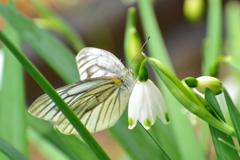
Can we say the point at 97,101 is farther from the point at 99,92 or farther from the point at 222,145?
the point at 222,145

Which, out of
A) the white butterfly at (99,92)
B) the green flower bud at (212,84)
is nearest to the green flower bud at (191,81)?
the green flower bud at (212,84)

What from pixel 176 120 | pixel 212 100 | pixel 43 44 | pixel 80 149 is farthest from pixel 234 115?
pixel 43 44

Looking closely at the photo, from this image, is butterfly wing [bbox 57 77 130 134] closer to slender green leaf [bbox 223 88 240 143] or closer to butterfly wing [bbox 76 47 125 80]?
butterfly wing [bbox 76 47 125 80]

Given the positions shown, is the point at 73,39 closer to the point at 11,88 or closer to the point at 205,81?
the point at 11,88

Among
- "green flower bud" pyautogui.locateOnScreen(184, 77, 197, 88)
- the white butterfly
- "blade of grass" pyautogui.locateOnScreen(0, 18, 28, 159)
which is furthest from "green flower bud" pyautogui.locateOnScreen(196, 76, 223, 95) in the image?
"blade of grass" pyautogui.locateOnScreen(0, 18, 28, 159)

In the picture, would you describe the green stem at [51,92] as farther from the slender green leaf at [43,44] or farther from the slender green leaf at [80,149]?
the slender green leaf at [43,44]

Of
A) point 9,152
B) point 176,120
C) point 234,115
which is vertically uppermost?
point 9,152
